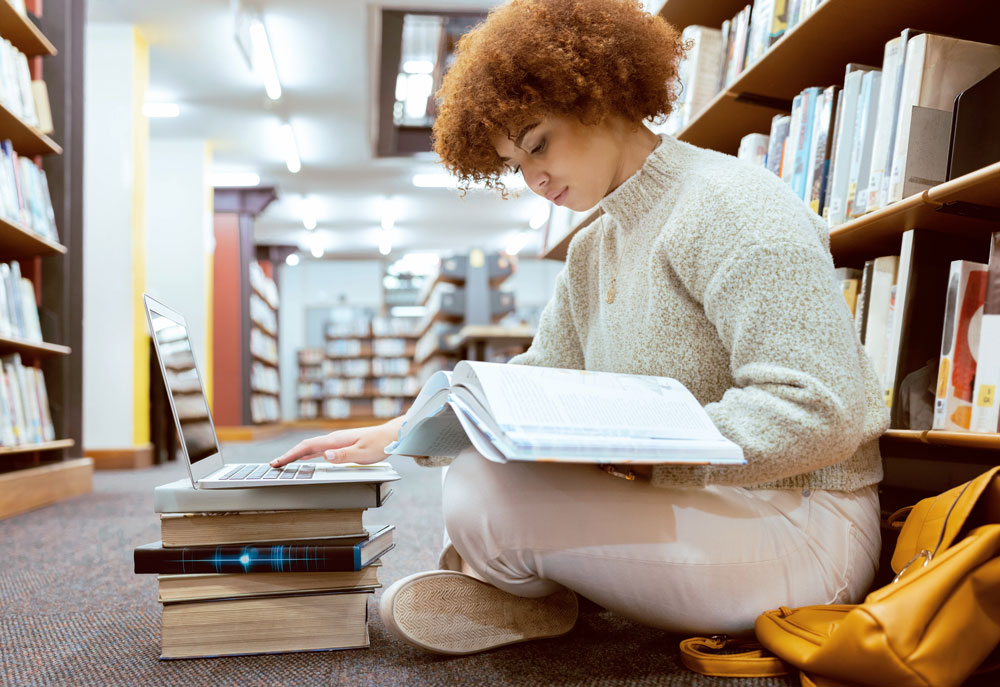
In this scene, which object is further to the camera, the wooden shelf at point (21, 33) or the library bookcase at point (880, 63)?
the wooden shelf at point (21, 33)

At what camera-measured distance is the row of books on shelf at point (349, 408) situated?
12039mm

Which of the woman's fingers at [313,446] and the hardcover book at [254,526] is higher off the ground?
the woman's fingers at [313,446]

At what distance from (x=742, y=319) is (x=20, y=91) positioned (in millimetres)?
2720

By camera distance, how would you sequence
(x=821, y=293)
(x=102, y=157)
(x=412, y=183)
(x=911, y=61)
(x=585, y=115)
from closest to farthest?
(x=821, y=293), (x=585, y=115), (x=911, y=61), (x=102, y=157), (x=412, y=183)

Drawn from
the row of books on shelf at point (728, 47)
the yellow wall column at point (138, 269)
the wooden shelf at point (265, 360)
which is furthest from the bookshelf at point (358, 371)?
the row of books on shelf at point (728, 47)

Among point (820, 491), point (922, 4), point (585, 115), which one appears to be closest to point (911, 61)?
point (922, 4)

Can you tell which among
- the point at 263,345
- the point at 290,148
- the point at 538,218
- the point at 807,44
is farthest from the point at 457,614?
the point at 263,345

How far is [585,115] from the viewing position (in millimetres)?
1024

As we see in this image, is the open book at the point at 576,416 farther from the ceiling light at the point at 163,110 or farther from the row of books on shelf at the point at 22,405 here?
the ceiling light at the point at 163,110

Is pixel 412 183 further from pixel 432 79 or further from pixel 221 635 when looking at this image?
pixel 221 635

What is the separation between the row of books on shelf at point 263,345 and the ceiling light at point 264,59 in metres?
3.37

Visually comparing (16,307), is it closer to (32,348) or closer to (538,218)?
(32,348)

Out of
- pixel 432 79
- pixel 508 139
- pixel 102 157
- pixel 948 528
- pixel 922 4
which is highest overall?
pixel 432 79

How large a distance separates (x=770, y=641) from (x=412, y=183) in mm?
7845
